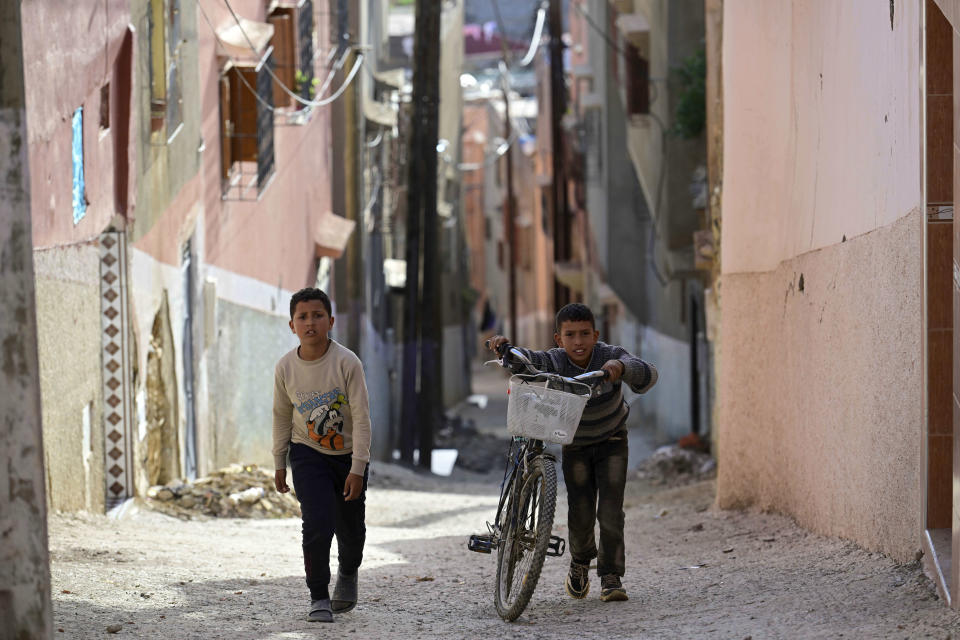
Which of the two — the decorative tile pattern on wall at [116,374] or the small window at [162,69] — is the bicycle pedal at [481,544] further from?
the small window at [162,69]

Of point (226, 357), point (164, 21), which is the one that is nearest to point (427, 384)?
point (226, 357)

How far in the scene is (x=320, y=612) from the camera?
6770 millimetres

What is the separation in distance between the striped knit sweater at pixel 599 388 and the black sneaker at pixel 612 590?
0.71m

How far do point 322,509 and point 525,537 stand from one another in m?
0.95

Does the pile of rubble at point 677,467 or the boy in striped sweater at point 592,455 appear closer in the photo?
the boy in striped sweater at point 592,455

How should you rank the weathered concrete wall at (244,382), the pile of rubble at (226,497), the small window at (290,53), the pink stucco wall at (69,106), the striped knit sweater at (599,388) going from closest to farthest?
the striped knit sweater at (599,388) → the pink stucco wall at (69,106) → the pile of rubble at (226,497) → the weathered concrete wall at (244,382) → the small window at (290,53)

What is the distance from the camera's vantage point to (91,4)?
10.6 meters

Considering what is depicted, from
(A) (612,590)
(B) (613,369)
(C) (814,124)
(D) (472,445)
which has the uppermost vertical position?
(C) (814,124)

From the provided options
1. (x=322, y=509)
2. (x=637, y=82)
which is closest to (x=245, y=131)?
(x=637, y=82)

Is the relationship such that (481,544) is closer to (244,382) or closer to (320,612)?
(320,612)

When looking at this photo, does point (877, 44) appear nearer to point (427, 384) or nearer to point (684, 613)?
point (684, 613)

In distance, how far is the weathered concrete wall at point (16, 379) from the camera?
481cm

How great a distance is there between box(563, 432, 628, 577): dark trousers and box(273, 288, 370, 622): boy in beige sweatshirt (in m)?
1.11

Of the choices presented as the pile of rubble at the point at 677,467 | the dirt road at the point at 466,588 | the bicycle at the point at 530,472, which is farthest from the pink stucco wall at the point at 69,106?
the pile of rubble at the point at 677,467
